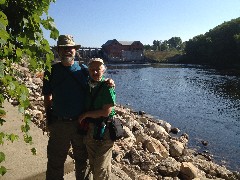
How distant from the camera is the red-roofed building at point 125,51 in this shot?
129500 millimetres

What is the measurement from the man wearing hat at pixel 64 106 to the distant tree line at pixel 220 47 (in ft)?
263

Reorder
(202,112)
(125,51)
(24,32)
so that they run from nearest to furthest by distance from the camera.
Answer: (24,32), (202,112), (125,51)

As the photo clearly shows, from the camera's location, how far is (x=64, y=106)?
169 inches

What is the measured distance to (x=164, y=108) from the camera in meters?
27.2

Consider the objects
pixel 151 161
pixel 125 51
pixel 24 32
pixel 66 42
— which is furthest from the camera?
pixel 125 51

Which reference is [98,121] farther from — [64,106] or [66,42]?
[66,42]

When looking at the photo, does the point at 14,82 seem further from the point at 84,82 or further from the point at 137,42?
the point at 137,42

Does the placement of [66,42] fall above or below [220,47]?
below

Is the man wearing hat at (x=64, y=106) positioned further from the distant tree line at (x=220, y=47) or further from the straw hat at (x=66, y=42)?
the distant tree line at (x=220, y=47)

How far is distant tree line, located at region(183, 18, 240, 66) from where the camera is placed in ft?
268

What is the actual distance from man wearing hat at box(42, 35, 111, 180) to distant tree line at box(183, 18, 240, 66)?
80310 millimetres

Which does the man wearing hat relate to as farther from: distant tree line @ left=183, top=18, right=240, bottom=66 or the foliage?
distant tree line @ left=183, top=18, right=240, bottom=66

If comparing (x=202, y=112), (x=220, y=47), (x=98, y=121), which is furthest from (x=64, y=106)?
(x=220, y=47)

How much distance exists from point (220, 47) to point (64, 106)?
91345mm
